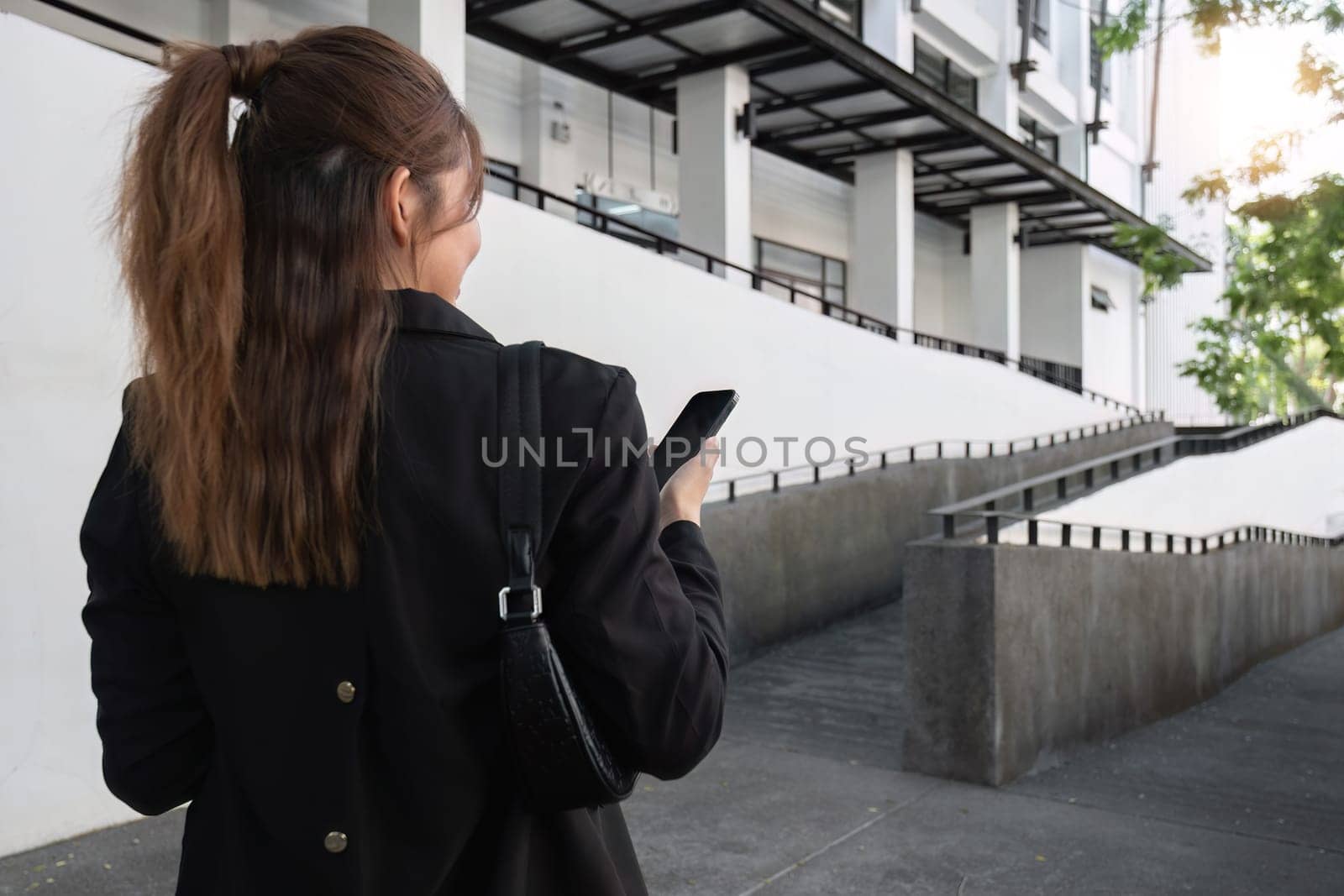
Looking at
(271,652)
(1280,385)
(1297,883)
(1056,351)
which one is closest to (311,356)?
(271,652)

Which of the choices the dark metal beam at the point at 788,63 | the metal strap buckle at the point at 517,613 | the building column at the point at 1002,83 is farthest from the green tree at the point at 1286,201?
the building column at the point at 1002,83

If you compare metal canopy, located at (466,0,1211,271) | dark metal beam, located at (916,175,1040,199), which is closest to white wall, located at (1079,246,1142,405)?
metal canopy, located at (466,0,1211,271)

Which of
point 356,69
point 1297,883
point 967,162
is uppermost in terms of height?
point 967,162

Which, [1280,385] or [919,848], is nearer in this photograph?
[919,848]

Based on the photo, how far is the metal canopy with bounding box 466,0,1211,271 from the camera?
1291 cm

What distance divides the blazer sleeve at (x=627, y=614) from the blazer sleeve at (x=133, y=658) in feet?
1.55

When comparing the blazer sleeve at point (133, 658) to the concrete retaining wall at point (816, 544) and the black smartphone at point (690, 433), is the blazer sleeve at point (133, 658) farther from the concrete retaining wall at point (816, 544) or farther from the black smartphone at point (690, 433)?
the concrete retaining wall at point (816, 544)

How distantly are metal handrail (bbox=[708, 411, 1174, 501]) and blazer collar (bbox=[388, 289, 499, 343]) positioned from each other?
649 cm

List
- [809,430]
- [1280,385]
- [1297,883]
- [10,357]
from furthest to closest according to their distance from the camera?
[1280,385], [809,430], [10,357], [1297,883]

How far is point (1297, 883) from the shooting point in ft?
13.6

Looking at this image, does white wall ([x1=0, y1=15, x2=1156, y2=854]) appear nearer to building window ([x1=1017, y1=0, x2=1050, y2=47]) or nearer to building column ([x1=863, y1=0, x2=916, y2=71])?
building column ([x1=863, y1=0, x2=916, y2=71])

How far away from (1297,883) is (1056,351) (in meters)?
22.8

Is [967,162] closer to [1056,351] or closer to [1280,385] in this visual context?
[1056,351]

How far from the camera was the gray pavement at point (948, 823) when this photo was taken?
13.7 ft
